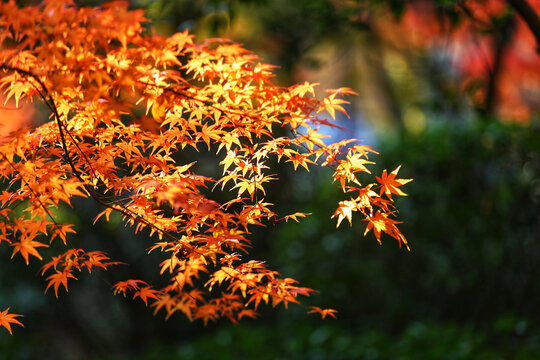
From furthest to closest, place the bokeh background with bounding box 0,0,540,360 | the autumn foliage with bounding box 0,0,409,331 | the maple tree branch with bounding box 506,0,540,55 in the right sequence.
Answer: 1. the bokeh background with bounding box 0,0,540,360
2. the maple tree branch with bounding box 506,0,540,55
3. the autumn foliage with bounding box 0,0,409,331

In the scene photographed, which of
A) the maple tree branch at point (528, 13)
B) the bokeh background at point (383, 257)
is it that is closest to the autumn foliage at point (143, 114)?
the maple tree branch at point (528, 13)

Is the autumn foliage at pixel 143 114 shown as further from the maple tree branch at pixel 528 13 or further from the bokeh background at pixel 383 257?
the bokeh background at pixel 383 257

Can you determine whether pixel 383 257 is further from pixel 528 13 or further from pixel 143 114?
pixel 143 114

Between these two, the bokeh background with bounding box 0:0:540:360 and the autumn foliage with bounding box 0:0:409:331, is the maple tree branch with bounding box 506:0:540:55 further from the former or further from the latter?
the autumn foliage with bounding box 0:0:409:331

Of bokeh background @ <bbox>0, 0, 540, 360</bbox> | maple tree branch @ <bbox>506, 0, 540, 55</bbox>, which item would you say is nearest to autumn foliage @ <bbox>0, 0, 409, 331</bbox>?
maple tree branch @ <bbox>506, 0, 540, 55</bbox>

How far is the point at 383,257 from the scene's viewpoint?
5094mm

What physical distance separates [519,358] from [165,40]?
11.0 ft

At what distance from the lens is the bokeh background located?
4.27 metres

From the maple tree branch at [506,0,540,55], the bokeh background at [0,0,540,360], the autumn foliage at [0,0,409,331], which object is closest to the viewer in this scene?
the autumn foliage at [0,0,409,331]

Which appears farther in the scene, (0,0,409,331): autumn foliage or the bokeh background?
the bokeh background

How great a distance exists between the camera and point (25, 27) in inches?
69.4

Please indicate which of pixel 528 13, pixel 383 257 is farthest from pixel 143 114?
pixel 383 257

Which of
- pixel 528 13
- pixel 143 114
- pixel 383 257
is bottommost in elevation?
pixel 383 257

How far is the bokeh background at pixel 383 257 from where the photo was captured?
4266 millimetres
